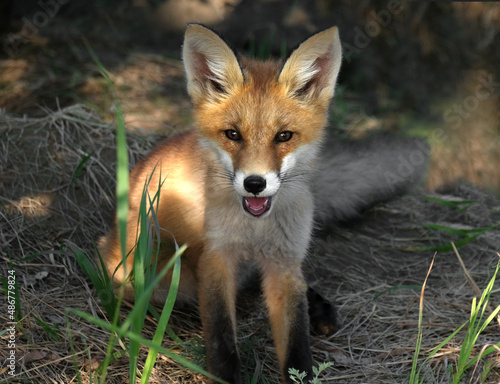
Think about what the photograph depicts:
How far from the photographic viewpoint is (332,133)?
473cm

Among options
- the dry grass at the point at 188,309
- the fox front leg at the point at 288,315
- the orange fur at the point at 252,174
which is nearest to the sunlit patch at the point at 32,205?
the dry grass at the point at 188,309

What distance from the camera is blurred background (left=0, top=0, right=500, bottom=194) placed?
542 centimetres

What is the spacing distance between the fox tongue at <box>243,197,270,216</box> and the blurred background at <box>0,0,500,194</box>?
3.11m

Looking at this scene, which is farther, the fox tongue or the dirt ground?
the dirt ground

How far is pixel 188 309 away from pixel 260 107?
1.33 metres

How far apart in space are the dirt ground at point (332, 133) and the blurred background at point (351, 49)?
16mm

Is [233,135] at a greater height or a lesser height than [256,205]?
greater

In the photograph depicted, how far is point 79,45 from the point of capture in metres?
5.73

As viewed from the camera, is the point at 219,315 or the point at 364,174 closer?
the point at 219,315

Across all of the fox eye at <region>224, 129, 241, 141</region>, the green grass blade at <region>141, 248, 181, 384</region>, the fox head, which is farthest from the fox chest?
the green grass blade at <region>141, 248, 181, 384</region>

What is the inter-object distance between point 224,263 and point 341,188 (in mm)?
1402

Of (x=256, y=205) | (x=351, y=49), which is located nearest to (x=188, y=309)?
(x=256, y=205)

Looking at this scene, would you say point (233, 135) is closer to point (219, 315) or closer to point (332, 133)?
point (219, 315)

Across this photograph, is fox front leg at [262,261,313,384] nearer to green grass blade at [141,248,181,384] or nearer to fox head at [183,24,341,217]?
fox head at [183,24,341,217]
